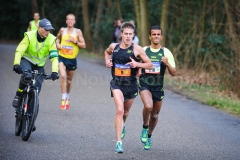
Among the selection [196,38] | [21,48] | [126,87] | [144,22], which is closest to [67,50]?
[21,48]

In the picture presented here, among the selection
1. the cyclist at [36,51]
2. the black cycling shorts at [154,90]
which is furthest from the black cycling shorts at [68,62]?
the black cycling shorts at [154,90]

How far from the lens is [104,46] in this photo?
117 feet

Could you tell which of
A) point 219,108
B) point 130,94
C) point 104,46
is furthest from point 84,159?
point 104,46

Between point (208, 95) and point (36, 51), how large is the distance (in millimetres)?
8163

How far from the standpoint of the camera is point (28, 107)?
973 cm

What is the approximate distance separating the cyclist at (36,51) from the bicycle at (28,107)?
0.11m

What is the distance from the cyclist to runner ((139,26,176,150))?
159 cm

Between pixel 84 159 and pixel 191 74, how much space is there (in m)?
14.4

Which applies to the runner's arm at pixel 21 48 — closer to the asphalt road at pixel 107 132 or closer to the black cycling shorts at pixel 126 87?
the asphalt road at pixel 107 132

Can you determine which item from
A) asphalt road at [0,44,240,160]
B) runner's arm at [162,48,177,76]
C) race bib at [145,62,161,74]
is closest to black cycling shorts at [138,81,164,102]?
race bib at [145,62,161,74]

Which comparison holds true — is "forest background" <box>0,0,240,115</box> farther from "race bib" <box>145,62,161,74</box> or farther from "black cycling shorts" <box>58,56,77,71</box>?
"race bib" <box>145,62,161,74</box>

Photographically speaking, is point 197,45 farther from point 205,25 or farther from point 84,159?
point 84,159

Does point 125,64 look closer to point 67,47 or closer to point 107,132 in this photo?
point 107,132

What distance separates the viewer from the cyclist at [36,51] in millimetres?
9820
